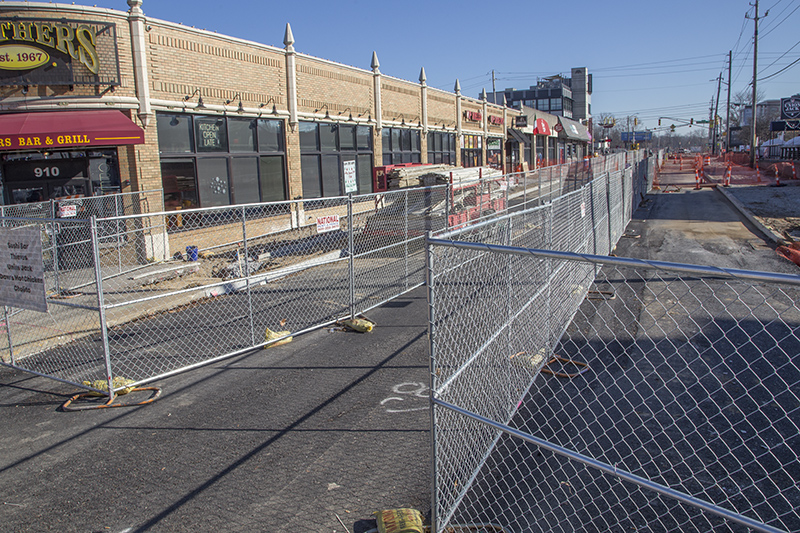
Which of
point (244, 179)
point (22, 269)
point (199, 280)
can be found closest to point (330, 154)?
point (244, 179)

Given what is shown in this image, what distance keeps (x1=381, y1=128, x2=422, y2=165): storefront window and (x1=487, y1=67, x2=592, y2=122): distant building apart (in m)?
68.2

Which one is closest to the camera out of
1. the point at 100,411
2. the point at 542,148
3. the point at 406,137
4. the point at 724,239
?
the point at 100,411

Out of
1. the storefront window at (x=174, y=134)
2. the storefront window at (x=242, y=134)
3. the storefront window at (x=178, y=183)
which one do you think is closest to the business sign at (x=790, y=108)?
Answer: the storefront window at (x=242, y=134)

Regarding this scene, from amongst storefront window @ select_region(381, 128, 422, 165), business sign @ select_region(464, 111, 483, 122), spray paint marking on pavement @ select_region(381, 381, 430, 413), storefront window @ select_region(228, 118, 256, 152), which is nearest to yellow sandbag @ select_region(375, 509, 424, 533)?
spray paint marking on pavement @ select_region(381, 381, 430, 413)

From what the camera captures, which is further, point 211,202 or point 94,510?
point 211,202

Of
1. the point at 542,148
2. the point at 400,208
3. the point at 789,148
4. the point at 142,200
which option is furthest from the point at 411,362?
the point at 789,148

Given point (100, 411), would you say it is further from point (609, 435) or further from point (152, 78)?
point (152, 78)

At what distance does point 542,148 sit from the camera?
5291 cm

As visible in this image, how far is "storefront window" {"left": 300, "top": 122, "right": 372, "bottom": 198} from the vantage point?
20891 mm

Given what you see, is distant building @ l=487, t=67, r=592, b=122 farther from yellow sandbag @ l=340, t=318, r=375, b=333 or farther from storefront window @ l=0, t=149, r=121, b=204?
yellow sandbag @ l=340, t=318, r=375, b=333

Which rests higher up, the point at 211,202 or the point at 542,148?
the point at 542,148

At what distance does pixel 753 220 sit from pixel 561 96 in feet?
273

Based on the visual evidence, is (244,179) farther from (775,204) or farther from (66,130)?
(775,204)

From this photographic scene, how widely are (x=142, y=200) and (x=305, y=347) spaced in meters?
9.44
